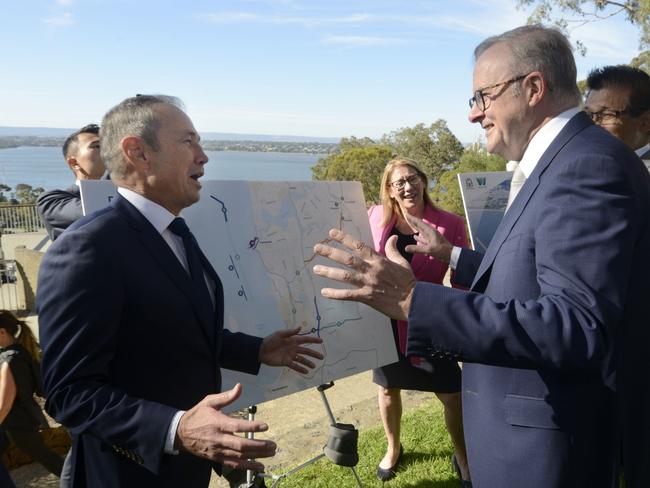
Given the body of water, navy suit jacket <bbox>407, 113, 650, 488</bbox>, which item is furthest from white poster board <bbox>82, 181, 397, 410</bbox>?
navy suit jacket <bbox>407, 113, 650, 488</bbox>

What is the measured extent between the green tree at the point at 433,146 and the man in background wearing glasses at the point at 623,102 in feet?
59.2

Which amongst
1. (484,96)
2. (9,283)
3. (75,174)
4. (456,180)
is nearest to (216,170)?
(75,174)

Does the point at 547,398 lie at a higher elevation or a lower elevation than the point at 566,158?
lower

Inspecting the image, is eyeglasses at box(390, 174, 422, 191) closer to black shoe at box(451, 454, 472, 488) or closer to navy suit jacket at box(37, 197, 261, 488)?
black shoe at box(451, 454, 472, 488)

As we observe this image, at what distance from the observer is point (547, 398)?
1727mm

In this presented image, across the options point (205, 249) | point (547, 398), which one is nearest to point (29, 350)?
point (205, 249)

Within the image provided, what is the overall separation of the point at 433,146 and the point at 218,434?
870 inches

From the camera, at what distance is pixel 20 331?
3873 millimetres

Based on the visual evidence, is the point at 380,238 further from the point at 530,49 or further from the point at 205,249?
the point at 530,49

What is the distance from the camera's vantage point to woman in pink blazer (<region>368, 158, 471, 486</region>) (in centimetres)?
395

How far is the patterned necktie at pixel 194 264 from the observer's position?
192 cm

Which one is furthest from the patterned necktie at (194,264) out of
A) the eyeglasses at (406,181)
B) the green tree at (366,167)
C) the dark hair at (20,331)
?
the green tree at (366,167)

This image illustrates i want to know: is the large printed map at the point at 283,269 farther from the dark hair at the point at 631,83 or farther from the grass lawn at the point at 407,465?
the dark hair at the point at 631,83

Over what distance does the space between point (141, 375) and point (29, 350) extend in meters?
2.58
